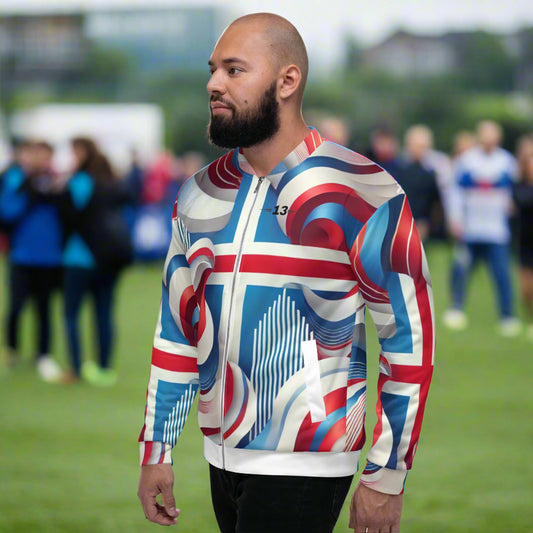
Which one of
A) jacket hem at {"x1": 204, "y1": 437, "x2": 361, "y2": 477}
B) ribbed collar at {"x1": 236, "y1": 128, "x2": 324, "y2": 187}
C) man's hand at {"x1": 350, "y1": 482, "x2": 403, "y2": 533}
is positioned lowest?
man's hand at {"x1": 350, "y1": 482, "x2": 403, "y2": 533}

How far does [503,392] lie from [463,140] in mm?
8775

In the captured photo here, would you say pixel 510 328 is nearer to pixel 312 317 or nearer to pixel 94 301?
pixel 94 301

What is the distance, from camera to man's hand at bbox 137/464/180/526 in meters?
2.77

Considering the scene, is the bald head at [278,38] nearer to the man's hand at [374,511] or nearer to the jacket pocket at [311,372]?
the jacket pocket at [311,372]

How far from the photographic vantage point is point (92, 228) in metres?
8.31

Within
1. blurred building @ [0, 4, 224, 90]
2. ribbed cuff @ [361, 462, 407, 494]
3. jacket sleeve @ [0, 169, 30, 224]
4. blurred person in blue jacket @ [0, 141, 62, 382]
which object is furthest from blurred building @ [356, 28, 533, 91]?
ribbed cuff @ [361, 462, 407, 494]

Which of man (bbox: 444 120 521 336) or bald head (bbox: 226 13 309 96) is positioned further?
man (bbox: 444 120 521 336)

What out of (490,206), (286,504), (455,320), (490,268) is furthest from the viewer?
(455,320)

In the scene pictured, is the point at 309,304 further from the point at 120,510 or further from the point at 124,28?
the point at 124,28

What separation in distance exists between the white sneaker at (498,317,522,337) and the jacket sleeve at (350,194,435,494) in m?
8.74

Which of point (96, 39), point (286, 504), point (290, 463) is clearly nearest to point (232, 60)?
point (290, 463)

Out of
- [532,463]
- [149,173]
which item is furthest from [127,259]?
[149,173]

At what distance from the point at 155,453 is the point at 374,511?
646 millimetres

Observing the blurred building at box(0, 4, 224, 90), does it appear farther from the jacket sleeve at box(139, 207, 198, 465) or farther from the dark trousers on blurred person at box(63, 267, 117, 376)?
the jacket sleeve at box(139, 207, 198, 465)
